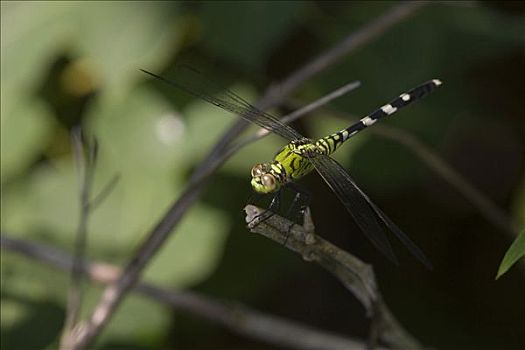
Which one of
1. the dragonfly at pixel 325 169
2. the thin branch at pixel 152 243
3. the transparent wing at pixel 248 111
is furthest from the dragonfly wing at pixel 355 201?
the thin branch at pixel 152 243

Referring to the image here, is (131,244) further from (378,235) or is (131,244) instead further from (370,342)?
(378,235)

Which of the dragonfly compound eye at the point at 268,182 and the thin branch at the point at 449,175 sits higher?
the thin branch at the point at 449,175

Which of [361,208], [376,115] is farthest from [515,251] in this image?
[376,115]

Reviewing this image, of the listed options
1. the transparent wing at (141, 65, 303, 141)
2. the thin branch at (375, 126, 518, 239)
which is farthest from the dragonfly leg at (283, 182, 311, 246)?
the thin branch at (375, 126, 518, 239)

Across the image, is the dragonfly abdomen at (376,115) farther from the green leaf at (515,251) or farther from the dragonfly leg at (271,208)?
the green leaf at (515,251)

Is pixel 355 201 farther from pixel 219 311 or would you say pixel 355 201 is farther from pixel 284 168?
pixel 219 311

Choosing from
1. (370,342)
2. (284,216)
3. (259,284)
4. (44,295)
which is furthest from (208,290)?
(284,216)
